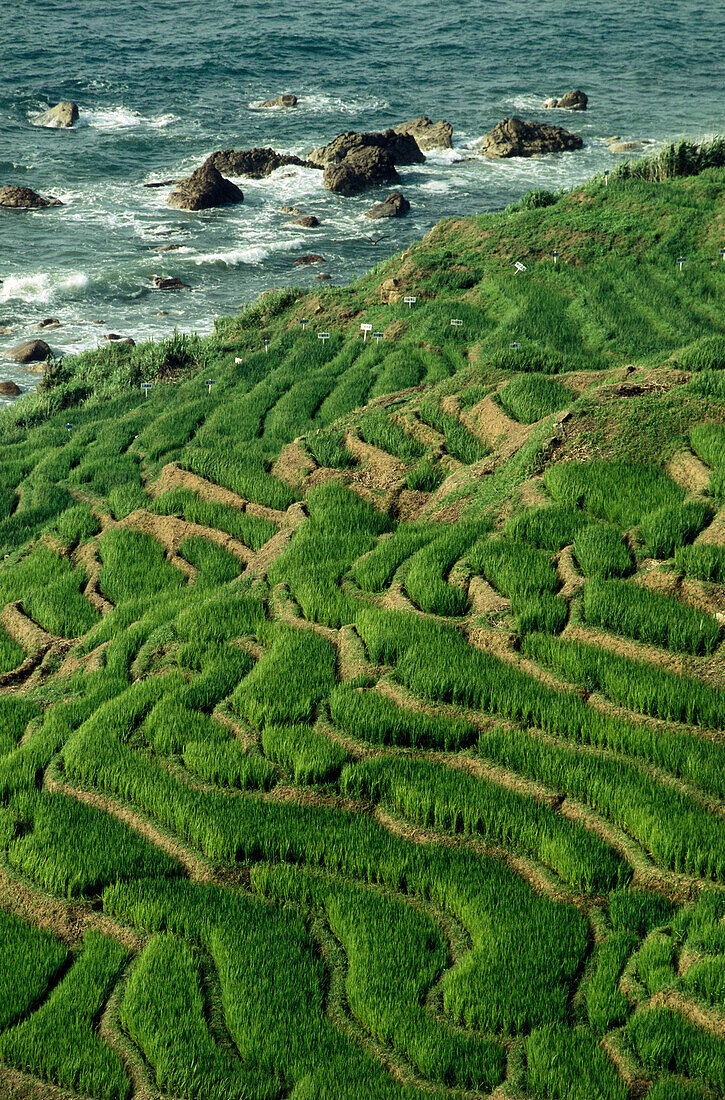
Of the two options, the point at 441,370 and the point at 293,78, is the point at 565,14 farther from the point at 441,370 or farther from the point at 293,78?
the point at 441,370

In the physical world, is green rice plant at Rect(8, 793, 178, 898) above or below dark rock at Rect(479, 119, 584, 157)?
below

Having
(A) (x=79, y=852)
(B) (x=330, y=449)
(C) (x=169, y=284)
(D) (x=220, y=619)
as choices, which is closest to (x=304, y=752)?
(A) (x=79, y=852)

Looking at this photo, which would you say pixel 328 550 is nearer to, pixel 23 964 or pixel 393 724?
pixel 393 724

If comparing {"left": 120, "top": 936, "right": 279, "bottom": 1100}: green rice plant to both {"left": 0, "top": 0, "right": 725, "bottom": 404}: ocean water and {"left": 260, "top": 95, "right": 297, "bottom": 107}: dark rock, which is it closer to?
{"left": 0, "top": 0, "right": 725, "bottom": 404}: ocean water

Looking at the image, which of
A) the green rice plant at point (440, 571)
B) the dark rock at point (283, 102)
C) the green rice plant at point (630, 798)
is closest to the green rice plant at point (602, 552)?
the green rice plant at point (440, 571)

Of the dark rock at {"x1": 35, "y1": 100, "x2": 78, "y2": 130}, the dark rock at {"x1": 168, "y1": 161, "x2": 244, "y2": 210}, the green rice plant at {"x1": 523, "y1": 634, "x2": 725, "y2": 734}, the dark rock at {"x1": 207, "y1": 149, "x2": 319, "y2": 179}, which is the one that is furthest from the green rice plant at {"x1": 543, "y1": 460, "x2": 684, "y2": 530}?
the dark rock at {"x1": 35, "y1": 100, "x2": 78, "y2": 130}

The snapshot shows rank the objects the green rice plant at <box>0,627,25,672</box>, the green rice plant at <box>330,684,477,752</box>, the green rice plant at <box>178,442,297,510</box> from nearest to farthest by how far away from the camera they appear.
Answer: the green rice plant at <box>330,684,477,752</box>, the green rice plant at <box>0,627,25,672</box>, the green rice plant at <box>178,442,297,510</box>
